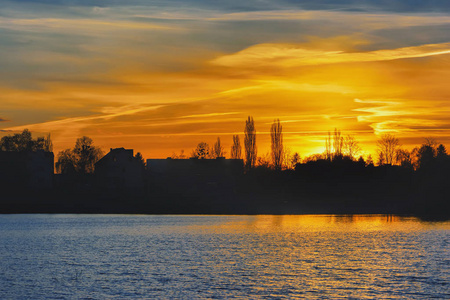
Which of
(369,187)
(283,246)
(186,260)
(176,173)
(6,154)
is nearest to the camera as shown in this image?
(186,260)

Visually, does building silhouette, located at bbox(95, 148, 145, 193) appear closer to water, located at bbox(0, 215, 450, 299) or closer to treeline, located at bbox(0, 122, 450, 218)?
treeline, located at bbox(0, 122, 450, 218)

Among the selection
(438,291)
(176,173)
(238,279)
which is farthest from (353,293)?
(176,173)

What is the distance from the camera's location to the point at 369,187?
164 m

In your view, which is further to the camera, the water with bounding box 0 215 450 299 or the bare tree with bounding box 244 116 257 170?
the bare tree with bounding box 244 116 257 170

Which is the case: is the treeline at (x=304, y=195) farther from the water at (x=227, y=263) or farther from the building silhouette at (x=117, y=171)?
the water at (x=227, y=263)

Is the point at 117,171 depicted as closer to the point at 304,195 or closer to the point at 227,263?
the point at 304,195

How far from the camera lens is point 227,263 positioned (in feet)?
217

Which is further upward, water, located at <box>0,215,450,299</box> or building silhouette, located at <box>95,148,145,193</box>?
building silhouette, located at <box>95,148,145,193</box>

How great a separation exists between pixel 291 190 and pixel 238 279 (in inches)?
4523

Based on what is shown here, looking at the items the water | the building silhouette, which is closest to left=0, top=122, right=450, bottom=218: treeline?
the building silhouette

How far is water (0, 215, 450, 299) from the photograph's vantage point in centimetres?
4850

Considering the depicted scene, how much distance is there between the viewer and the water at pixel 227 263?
1909 inches

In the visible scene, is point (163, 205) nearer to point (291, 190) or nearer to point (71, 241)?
point (291, 190)

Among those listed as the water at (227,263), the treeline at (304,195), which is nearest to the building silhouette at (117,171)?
the treeline at (304,195)
